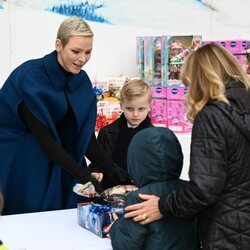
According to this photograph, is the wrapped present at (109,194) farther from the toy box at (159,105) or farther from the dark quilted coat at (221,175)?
the toy box at (159,105)

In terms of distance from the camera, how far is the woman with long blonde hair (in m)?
1.45

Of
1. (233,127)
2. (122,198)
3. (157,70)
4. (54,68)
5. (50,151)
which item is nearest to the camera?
(233,127)

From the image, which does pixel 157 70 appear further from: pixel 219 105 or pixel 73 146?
pixel 219 105

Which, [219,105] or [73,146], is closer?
[219,105]

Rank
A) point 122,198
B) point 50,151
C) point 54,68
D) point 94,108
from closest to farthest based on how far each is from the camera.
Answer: point 122,198
point 50,151
point 54,68
point 94,108

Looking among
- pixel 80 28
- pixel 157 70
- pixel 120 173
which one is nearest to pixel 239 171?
pixel 120 173

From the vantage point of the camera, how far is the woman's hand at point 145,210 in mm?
1531

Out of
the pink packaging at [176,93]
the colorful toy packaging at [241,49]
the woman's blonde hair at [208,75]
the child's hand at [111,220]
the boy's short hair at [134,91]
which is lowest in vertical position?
the child's hand at [111,220]

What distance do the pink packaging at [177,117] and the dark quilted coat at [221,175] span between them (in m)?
1.95

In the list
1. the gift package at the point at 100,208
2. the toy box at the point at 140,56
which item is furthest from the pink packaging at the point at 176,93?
the gift package at the point at 100,208

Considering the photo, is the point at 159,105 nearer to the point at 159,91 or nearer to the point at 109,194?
the point at 159,91

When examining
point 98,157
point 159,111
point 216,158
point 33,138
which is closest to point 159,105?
point 159,111

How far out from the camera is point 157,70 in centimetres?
350

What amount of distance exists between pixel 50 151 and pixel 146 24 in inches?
81.9
